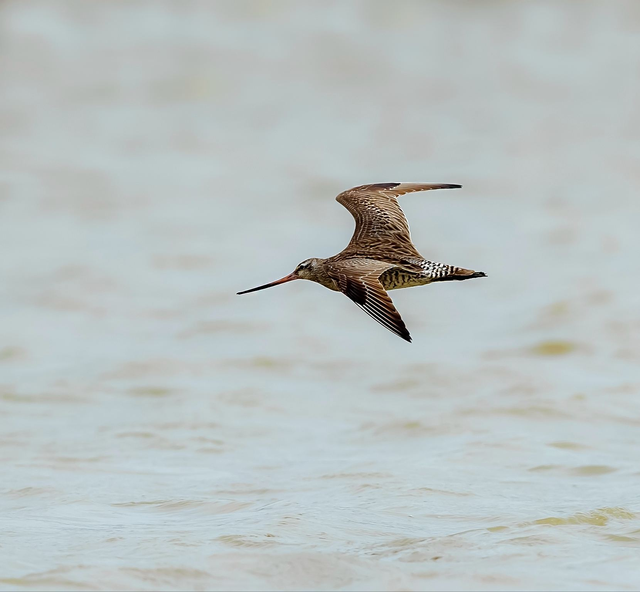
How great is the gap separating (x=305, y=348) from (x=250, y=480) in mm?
5261

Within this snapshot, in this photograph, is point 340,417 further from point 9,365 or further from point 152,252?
point 152,252

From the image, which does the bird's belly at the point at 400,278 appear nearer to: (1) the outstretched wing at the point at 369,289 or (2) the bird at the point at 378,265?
(2) the bird at the point at 378,265

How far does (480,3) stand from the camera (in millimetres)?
28188

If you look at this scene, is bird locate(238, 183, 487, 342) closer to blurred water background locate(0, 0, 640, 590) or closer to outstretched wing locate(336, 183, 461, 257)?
outstretched wing locate(336, 183, 461, 257)

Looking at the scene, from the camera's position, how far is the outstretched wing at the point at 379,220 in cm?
885

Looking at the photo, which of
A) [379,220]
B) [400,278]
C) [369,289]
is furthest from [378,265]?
[379,220]

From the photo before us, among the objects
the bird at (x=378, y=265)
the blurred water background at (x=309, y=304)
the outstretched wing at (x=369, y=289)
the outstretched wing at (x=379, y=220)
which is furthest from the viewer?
the outstretched wing at (x=379, y=220)

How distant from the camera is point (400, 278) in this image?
832 cm

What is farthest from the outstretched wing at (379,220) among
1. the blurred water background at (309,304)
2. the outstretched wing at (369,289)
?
the blurred water background at (309,304)

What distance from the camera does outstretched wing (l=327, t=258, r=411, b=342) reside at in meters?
7.10

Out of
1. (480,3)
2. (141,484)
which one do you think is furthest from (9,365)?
(480,3)

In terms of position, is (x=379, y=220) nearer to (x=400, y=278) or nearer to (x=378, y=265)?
(x=400, y=278)

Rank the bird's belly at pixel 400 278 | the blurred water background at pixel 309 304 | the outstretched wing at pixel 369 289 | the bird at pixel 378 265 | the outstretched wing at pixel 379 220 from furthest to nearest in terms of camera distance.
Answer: the outstretched wing at pixel 379 220 < the blurred water background at pixel 309 304 < the bird's belly at pixel 400 278 < the bird at pixel 378 265 < the outstretched wing at pixel 369 289

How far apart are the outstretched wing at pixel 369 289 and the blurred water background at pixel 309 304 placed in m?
1.55
